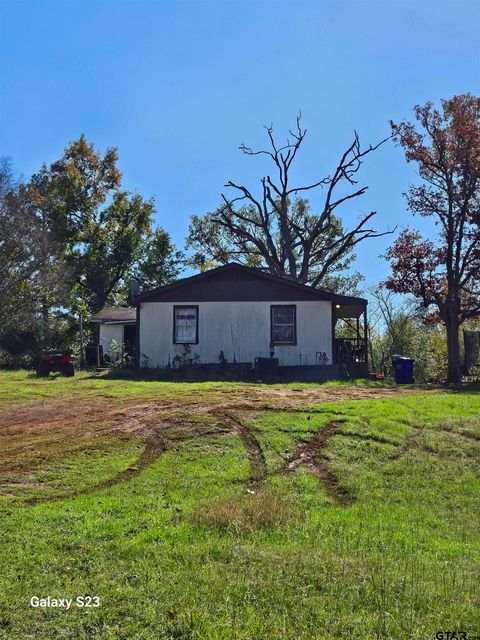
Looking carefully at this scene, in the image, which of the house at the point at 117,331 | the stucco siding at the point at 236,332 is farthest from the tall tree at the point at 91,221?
the stucco siding at the point at 236,332

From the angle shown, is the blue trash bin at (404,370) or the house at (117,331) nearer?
the blue trash bin at (404,370)

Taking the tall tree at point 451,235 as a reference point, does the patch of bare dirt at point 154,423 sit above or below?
below

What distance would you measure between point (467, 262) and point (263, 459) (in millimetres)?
16086

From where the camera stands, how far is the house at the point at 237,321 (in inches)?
767

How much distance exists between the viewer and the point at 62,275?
32031 millimetres

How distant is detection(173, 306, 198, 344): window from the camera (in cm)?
1983

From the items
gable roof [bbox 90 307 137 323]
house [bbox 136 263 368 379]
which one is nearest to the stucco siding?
house [bbox 136 263 368 379]

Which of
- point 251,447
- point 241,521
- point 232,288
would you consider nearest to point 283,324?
point 232,288

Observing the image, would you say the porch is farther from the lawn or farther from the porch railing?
the lawn

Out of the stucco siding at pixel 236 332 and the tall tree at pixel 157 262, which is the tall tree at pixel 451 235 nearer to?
the stucco siding at pixel 236 332

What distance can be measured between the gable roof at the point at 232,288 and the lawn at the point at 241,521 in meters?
9.72

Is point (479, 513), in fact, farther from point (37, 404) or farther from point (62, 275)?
point (62, 275)

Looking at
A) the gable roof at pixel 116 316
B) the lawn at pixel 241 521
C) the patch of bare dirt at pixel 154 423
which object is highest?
the gable roof at pixel 116 316

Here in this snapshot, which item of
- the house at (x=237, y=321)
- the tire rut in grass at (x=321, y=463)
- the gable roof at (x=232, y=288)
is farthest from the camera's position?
the gable roof at (x=232, y=288)
